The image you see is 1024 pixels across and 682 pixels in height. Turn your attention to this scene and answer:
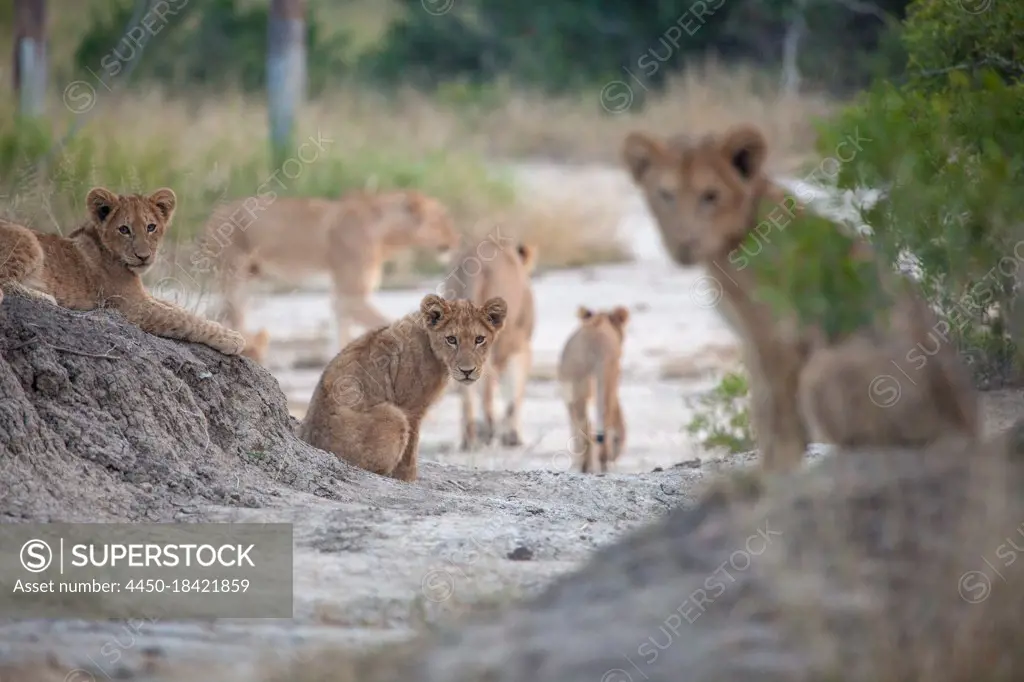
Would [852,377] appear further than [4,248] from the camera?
No

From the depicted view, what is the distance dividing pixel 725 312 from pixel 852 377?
81 cm

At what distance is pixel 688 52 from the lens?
109 ft

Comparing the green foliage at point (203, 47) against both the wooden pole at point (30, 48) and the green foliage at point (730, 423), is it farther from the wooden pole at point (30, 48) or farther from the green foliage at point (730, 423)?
the green foliage at point (730, 423)

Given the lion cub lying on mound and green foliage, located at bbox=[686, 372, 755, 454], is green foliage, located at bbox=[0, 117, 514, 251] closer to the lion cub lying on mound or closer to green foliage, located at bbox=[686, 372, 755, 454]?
green foliage, located at bbox=[686, 372, 755, 454]

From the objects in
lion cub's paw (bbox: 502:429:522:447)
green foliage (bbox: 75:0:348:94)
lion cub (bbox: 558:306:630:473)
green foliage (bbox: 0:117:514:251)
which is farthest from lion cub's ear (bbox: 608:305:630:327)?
green foliage (bbox: 75:0:348:94)

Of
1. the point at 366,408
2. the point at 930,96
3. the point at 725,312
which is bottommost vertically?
the point at 725,312

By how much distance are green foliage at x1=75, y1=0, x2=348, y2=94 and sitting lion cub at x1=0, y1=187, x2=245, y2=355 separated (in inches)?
865

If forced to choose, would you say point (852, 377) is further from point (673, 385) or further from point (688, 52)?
point (688, 52)

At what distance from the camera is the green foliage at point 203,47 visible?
30016 mm

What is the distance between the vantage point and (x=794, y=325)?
6418 millimetres

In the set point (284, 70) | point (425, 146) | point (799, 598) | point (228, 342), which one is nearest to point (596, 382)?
point (228, 342)

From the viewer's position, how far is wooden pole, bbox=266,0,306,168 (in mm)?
21141

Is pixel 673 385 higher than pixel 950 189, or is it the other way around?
pixel 673 385

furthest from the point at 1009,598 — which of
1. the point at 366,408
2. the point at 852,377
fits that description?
the point at 366,408
